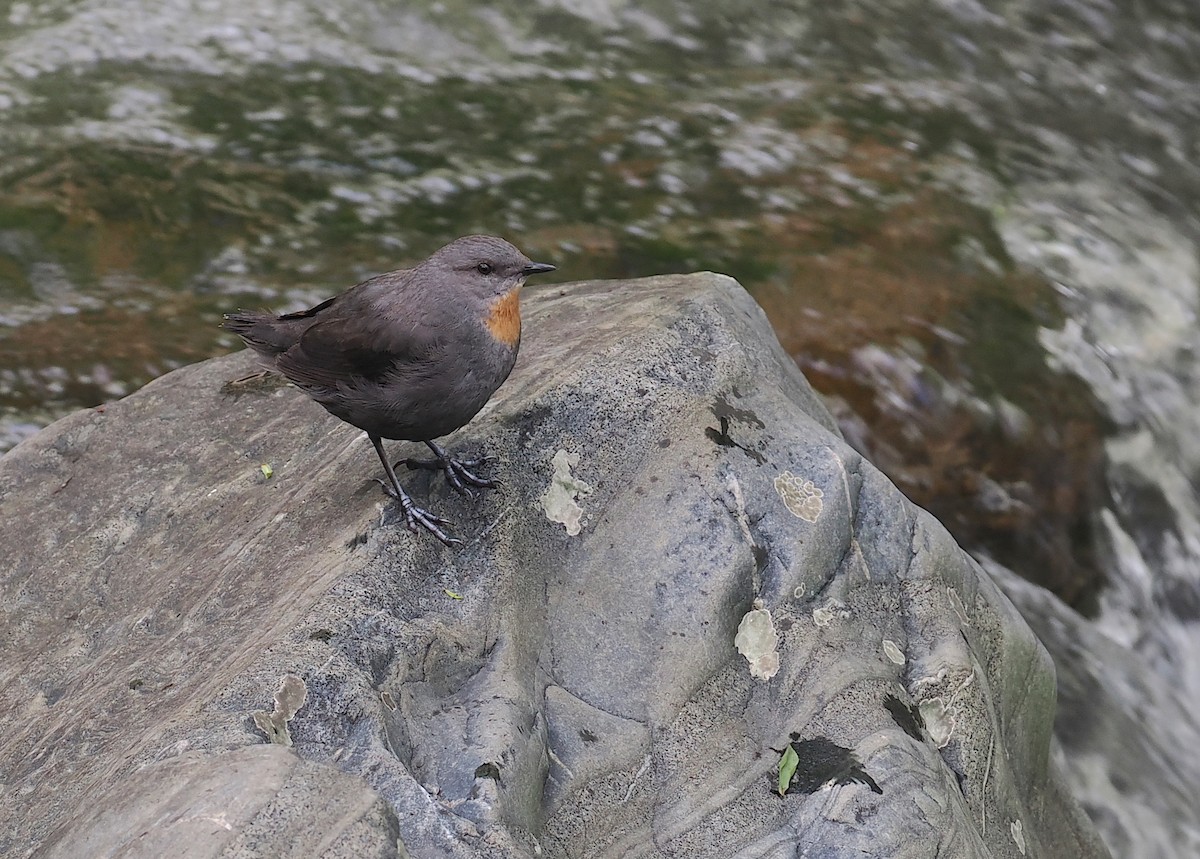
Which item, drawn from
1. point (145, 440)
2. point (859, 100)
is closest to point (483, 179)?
point (859, 100)

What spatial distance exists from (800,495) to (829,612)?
35 centimetres

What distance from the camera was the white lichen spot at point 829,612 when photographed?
11.2 feet

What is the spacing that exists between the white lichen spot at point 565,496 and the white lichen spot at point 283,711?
37.7 inches

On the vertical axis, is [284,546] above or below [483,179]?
above

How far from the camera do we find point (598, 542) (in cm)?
349

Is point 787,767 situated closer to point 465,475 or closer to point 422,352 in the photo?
point 465,475

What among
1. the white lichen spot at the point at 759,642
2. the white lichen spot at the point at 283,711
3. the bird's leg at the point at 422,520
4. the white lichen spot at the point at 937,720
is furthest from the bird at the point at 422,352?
the white lichen spot at the point at 937,720

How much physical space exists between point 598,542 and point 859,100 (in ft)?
24.0

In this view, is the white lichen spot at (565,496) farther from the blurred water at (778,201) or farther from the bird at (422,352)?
the blurred water at (778,201)

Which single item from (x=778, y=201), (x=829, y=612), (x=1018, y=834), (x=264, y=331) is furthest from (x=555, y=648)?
(x=778, y=201)

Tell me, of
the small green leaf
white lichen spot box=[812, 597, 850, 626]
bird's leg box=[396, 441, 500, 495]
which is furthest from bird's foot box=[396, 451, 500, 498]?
the small green leaf

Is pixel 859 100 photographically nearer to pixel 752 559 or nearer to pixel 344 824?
pixel 752 559

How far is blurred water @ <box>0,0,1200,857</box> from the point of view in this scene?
6996mm

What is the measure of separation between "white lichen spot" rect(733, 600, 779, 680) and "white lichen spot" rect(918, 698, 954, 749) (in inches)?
16.6
